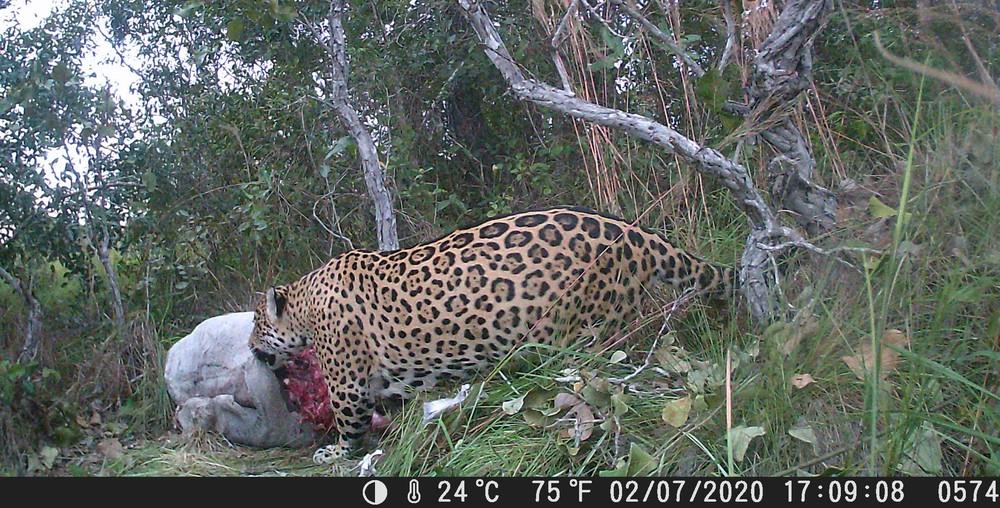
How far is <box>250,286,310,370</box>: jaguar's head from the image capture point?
4.89m

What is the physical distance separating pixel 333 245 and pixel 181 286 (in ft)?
3.19

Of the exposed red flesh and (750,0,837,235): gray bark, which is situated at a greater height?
(750,0,837,235): gray bark

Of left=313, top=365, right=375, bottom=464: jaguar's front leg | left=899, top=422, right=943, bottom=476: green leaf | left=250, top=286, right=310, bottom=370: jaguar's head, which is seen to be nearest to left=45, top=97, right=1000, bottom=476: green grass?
left=899, top=422, right=943, bottom=476: green leaf

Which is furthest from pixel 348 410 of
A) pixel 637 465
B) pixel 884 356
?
pixel 884 356

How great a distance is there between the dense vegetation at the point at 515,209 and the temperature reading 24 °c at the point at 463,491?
0.31 feet

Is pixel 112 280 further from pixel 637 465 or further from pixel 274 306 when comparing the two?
pixel 637 465

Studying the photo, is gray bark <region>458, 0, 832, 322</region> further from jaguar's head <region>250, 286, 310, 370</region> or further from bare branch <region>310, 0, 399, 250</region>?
jaguar's head <region>250, 286, 310, 370</region>

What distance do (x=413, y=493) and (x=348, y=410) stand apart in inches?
52.2

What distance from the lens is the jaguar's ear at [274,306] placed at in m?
4.88

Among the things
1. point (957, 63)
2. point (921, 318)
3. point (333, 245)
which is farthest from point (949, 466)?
point (333, 245)

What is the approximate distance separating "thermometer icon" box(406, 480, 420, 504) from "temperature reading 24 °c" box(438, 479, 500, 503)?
0.27 feet

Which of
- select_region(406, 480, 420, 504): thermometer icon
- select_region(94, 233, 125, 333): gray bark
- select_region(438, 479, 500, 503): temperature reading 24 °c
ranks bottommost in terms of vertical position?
select_region(438, 479, 500, 503): temperature reading 24 °c

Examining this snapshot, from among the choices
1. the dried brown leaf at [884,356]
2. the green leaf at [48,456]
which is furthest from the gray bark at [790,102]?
the green leaf at [48,456]

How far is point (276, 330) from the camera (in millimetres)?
4910
